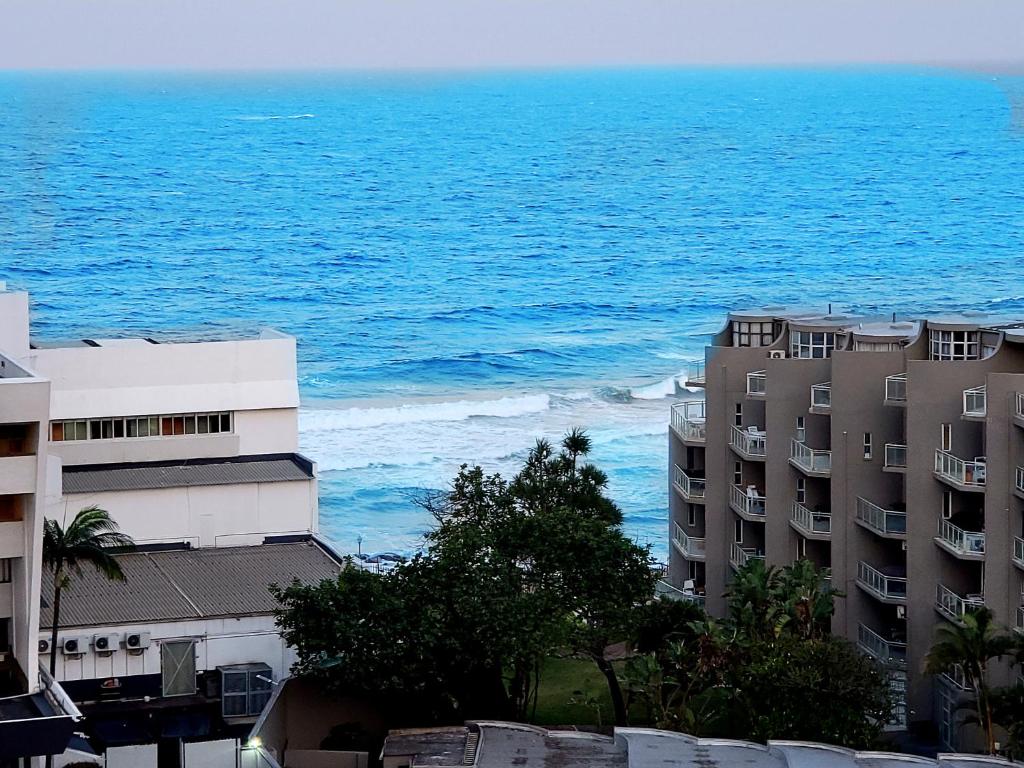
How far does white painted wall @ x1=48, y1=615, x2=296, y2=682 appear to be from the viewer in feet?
124

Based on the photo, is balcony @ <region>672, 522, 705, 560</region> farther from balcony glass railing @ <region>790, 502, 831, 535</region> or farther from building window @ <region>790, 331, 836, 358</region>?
building window @ <region>790, 331, 836, 358</region>

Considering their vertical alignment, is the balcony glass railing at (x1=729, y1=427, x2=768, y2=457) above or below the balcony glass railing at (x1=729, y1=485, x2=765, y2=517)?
above

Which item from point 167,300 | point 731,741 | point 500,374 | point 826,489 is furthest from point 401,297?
point 731,741

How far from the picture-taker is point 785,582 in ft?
117

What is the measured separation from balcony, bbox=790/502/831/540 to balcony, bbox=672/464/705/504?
4.30 m

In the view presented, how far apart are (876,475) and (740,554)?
568 centimetres

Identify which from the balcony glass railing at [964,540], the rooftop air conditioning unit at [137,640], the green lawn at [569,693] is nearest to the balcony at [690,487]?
the green lawn at [569,693]

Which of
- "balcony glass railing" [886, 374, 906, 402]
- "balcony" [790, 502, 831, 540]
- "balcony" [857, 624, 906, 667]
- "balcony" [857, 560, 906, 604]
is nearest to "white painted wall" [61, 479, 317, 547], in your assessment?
"balcony" [790, 502, 831, 540]

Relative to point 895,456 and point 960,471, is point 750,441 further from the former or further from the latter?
point 960,471

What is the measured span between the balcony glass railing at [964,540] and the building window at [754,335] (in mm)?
11265

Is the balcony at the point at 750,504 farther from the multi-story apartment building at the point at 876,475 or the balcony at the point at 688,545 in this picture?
the balcony at the point at 688,545

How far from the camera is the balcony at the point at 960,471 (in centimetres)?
3616

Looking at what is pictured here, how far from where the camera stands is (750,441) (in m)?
43.6

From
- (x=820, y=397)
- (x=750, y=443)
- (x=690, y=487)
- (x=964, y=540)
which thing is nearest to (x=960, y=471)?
(x=964, y=540)
